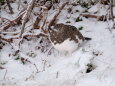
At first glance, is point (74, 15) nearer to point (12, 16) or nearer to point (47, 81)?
point (12, 16)

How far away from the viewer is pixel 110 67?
9.92 feet

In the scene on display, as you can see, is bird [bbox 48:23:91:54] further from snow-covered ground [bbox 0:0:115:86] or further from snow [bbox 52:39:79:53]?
snow-covered ground [bbox 0:0:115:86]

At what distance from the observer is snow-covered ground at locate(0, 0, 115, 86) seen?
2.97 meters

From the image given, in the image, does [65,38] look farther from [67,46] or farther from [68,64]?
[68,64]

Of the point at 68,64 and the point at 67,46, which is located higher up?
the point at 67,46

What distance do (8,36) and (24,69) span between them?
81cm

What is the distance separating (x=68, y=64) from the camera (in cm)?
328

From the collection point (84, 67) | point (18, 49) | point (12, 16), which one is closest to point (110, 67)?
point (84, 67)

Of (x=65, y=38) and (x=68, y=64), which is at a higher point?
(x=65, y=38)

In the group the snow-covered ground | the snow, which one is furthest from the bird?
the snow-covered ground

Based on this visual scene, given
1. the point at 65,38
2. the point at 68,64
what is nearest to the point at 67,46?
the point at 65,38

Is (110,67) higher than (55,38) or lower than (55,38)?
lower

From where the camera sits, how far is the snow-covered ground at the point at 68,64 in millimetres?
2969

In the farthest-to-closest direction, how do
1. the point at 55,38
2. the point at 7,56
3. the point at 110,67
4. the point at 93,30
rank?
the point at 93,30 → the point at 7,56 → the point at 55,38 → the point at 110,67
